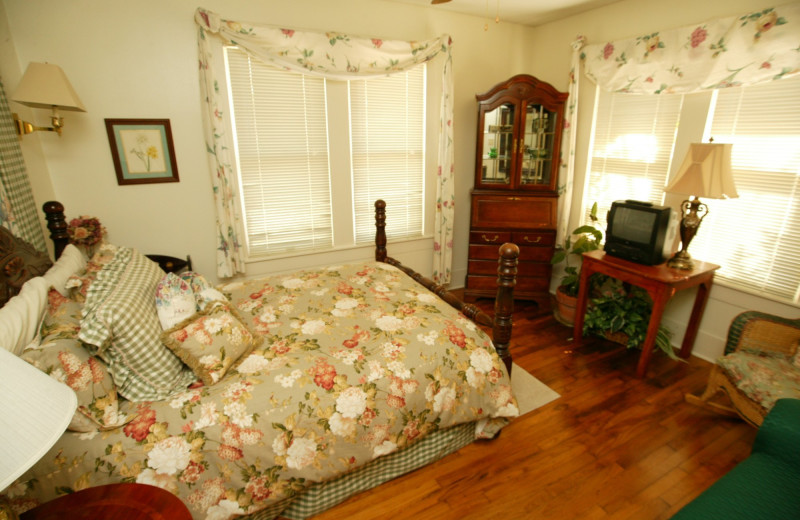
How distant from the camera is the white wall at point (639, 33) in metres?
2.44

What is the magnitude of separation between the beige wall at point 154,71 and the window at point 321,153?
28 centimetres

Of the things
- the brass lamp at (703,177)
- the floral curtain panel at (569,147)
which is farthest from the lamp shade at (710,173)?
the floral curtain panel at (569,147)

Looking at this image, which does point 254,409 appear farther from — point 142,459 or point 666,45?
point 666,45

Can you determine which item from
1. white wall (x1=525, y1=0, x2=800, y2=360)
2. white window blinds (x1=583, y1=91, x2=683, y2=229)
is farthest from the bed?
white window blinds (x1=583, y1=91, x2=683, y2=229)

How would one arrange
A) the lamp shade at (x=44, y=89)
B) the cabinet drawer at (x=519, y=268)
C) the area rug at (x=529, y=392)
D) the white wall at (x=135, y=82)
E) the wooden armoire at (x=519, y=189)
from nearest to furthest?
the lamp shade at (x=44, y=89) < the white wall at (x=135, y=82) < the area rug at (x=529, y=392) < the wooden armoire at (x=519, y=189) < the cabinet drawer at (x=519, y=268)

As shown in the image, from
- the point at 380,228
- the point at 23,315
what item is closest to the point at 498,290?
the point at 380,228

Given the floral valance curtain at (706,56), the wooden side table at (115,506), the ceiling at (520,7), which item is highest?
the ceiling at (520,7)

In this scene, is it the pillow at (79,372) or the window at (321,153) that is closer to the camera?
the pillow at (79,372)

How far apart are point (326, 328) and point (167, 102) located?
1.96 meters

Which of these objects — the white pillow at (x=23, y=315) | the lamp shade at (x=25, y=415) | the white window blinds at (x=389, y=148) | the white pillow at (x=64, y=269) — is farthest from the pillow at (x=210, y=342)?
the white window blinds at (x=389, y=148)

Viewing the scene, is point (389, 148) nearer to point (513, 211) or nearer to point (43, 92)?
point (513, 211)

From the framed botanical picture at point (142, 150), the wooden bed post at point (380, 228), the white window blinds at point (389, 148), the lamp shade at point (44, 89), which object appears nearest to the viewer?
the lamp shade at point (44, 89)

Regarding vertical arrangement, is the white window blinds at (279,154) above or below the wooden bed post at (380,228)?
above

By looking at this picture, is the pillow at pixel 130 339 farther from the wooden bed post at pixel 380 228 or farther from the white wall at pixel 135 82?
the wooden bed post at pixel 380 228
